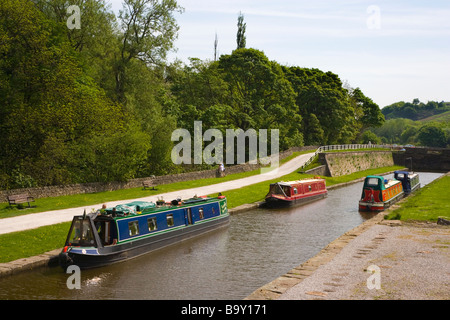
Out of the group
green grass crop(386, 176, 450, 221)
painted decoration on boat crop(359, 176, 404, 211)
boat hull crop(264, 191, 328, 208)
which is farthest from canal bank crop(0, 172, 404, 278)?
painted decoration on boat crop(359, 176, 404, 211)

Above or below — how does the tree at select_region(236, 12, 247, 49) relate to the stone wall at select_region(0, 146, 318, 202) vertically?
above

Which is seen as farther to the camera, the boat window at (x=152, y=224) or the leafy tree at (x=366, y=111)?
the leafy tree at (x=366, y=111)

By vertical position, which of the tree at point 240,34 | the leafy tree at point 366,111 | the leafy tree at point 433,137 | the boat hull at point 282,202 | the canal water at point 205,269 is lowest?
the canal water at point 205,269

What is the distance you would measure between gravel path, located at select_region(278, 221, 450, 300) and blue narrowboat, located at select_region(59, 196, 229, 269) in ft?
27.9

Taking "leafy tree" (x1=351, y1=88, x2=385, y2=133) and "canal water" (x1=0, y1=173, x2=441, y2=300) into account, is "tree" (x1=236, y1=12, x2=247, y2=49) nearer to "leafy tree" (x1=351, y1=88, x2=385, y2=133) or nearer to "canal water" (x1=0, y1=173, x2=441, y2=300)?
"leafy tree" (x1=351, y1=88, x2=385, y2=133)

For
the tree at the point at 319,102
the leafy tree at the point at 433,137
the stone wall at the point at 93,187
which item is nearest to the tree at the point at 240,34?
the tree at the point at 319,102

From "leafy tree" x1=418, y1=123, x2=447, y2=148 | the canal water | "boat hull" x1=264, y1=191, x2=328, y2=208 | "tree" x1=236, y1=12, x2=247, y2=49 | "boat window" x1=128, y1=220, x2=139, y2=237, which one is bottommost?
the canal water

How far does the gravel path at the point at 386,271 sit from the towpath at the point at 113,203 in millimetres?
14348

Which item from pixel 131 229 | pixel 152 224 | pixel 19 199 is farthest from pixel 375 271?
pixel 19 199

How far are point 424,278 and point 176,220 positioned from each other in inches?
519

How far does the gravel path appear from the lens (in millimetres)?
12258

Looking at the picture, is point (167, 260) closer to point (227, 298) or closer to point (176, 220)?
point (176, 220)

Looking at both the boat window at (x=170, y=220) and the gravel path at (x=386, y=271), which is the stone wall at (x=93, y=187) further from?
the gravel path at (x=386, y=271)

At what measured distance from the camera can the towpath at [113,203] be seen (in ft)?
71.0
